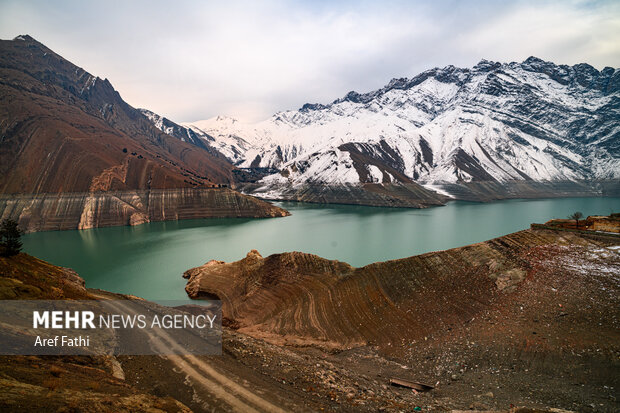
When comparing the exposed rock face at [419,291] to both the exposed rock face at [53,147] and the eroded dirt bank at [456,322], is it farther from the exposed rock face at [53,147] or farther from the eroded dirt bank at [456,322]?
the exposed rock face at [53,147]

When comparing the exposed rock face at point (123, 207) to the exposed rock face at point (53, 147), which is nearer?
the exposed rock face at point (123, 207)

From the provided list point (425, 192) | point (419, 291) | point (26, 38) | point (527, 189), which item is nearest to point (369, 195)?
point (425, 192)

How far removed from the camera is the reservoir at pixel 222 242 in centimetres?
4156

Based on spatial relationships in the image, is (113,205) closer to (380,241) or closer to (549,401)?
(380,241)

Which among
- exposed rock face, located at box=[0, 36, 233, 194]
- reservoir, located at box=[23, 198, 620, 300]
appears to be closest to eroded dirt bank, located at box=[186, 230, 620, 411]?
reservoir, located at box=[23, 198, 620, 300]

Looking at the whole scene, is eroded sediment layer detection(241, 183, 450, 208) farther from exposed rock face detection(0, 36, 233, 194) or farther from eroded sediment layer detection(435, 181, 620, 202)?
→ exposed rock face detection(0, 36, 233, 194)

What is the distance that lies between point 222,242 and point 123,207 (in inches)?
1595

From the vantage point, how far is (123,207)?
278 ft

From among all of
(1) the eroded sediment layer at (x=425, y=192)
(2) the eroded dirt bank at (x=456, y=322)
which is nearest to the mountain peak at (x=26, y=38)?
(1) the eroded sediment layer at (x=425, y=192)

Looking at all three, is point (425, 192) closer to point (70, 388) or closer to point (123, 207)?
point (123, 207)

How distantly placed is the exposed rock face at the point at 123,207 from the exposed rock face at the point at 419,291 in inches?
2698

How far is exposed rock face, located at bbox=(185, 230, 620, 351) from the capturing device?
19.1m

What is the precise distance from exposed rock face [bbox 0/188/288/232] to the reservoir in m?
3.79

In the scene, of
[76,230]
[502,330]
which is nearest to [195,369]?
[502,330]
